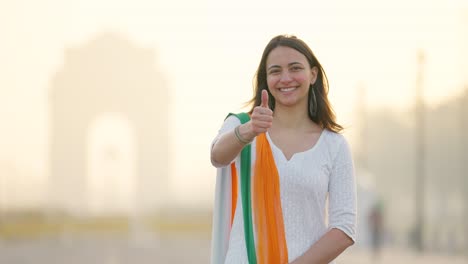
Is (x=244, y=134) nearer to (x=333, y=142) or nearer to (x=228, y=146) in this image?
(x=228, y=146)

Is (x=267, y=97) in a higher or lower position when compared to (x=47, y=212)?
higher

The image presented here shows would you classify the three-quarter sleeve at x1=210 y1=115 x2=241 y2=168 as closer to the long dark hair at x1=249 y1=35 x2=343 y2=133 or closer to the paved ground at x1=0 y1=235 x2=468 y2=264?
the long dark hair at x1=249 y1=35 x2=343 y2=133

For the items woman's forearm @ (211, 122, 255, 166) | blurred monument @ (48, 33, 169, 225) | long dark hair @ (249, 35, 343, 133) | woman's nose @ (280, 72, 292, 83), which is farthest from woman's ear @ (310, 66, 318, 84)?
blurred monument @ (48, 33, 169, 225)

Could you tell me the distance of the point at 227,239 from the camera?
390cm

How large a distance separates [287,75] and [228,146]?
36cm

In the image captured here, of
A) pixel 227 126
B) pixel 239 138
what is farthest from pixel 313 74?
pixel 239 138

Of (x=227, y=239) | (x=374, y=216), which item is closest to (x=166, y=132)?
(x=374, y=216)

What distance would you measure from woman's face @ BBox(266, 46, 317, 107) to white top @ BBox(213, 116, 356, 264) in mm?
163

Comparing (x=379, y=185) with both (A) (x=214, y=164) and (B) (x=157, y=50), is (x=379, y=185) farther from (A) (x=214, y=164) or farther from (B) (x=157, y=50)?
(A) (x=214, y=164)

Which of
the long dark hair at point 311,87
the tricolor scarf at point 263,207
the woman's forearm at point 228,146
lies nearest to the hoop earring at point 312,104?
the long dark hair at point 311,87

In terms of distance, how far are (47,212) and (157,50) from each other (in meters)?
12.7

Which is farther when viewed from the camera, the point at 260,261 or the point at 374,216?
the point at 374,216

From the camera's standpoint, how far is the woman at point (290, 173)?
3.79 metres

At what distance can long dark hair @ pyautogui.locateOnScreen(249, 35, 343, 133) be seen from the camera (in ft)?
13.0
